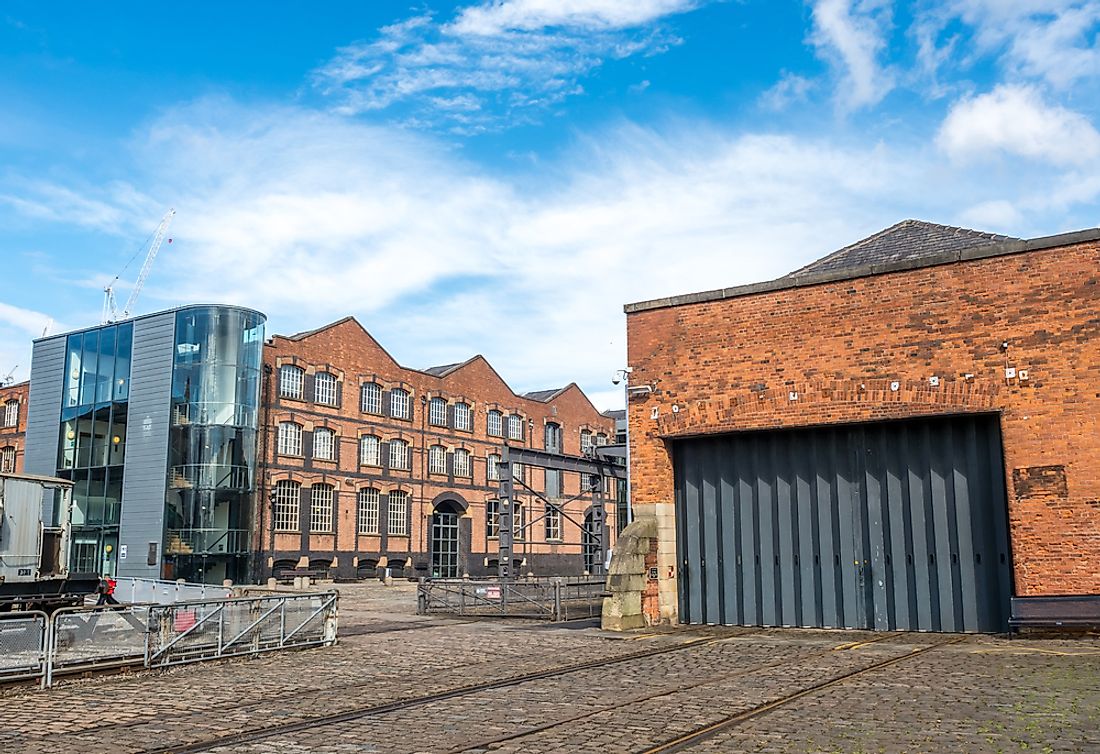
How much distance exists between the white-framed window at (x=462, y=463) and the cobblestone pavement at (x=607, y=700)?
3505 cm

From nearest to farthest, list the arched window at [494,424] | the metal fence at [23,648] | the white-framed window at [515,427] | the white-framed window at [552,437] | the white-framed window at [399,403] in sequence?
the metal fence at [23,648]
the white-framed window at [399,403]
the arched window at [494,424]
the white-framed window at [515,427]
the white-framed window at [552,437]

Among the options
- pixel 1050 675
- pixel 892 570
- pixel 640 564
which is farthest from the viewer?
pixel 640 564

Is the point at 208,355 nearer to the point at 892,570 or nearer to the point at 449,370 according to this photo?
the point at 449,370

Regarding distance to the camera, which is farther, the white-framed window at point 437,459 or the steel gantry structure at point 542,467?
the white-framed window at point 437,459

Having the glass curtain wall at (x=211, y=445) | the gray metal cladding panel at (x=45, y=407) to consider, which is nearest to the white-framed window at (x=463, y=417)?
the glass curtain wall at (x=211, y=445)

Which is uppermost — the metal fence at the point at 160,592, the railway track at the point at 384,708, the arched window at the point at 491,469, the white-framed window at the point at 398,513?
the arched window at the point at 491,469

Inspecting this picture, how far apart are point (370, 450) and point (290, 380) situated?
19.2 ft

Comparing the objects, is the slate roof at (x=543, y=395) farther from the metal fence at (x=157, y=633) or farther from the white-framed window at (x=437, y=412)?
the metal fence at (x=157, y=633)

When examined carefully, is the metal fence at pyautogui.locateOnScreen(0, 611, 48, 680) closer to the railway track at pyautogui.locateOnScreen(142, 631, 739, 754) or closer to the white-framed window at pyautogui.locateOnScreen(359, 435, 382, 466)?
the railway track at pyautogui.locateOnScreen(142, 631, 739, 754)

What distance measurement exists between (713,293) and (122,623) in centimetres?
1133

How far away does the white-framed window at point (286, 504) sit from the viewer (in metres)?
41.2

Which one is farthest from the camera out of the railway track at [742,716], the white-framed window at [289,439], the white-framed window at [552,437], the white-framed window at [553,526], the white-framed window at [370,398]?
the white-framed window at [552,437]

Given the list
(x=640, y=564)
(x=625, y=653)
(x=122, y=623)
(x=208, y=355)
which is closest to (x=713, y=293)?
(x=640, y=564)

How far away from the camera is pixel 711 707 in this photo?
952cm
